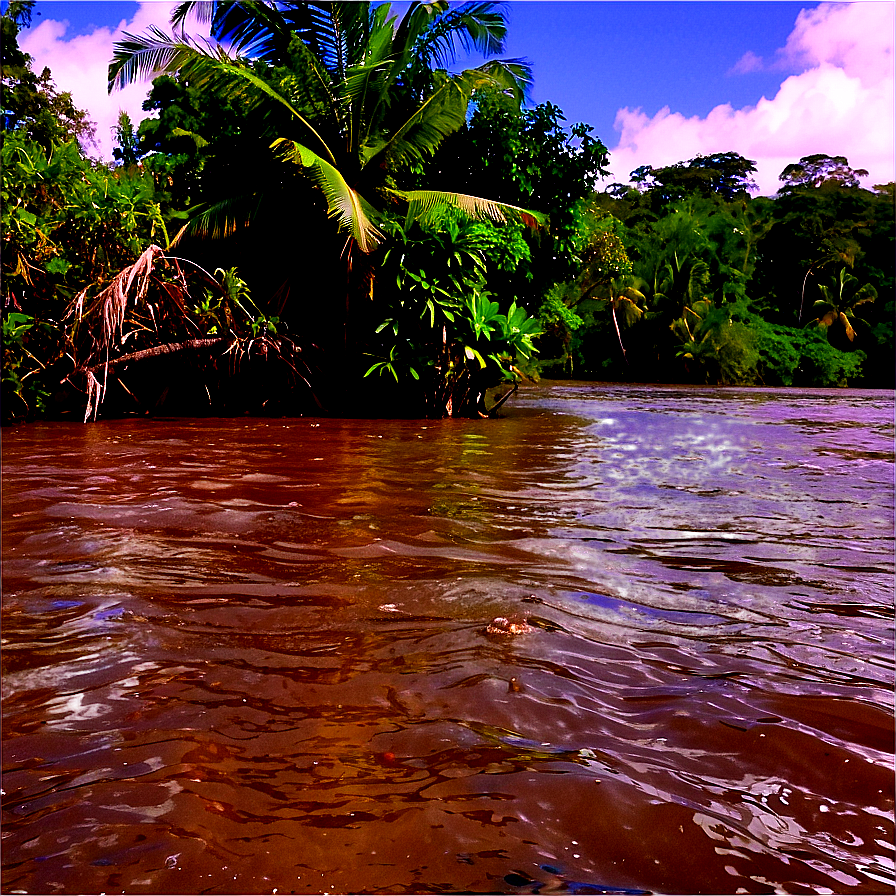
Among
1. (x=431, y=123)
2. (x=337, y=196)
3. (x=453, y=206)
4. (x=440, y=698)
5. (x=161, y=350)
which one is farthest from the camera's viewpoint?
(x=431, y=123)

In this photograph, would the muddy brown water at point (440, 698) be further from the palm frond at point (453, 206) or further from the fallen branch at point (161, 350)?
the palm frond at point (453, 206)

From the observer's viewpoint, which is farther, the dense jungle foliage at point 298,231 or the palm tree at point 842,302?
the palm tree at point 842,302

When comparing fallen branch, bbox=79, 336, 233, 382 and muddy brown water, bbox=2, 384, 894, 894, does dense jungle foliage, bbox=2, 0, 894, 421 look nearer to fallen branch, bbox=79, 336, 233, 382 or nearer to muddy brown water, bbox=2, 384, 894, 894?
fallen branch, bbox=79, 336, 233, 382

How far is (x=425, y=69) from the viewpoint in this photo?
12883 mm

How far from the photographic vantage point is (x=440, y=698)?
219 centimetres

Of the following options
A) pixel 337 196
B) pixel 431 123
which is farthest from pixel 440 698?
pixel 431 123

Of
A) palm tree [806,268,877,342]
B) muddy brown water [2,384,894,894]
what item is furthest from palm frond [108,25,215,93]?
palm tree [806,268,877,342]

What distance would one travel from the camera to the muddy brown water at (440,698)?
5.09 feet

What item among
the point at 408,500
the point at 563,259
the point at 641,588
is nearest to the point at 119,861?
the point at 641,588

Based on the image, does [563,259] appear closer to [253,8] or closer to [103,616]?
[253,8]

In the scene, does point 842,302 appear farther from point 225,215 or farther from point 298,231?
point 225,215

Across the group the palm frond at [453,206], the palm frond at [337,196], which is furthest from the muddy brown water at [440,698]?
the palm frond at [453,206]

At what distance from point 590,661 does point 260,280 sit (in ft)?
39.0

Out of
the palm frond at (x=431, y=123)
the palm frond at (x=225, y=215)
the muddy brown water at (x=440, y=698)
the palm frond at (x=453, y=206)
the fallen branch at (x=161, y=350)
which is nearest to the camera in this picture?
the muddy brown water at (x=440, y=698)
